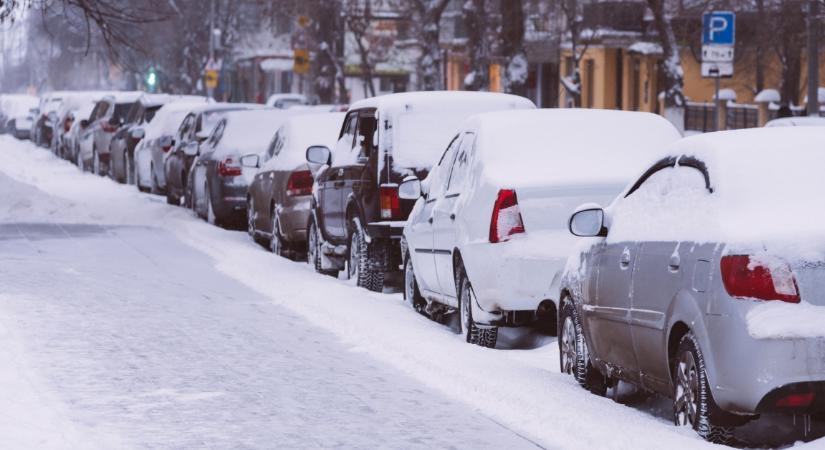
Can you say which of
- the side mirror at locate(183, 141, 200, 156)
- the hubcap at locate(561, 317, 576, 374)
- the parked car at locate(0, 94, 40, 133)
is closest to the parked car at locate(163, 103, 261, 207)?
the side mirror at locate(183, 141, 200, 156)

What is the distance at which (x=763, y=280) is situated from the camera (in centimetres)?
789

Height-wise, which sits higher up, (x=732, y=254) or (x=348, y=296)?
(x=732, y=254)

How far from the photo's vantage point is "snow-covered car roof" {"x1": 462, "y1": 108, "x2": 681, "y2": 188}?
40.4 feet

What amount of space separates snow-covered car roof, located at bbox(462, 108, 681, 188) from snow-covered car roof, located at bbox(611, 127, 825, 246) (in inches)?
126

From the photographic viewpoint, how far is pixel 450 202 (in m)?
13.5

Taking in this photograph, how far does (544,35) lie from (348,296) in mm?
57502

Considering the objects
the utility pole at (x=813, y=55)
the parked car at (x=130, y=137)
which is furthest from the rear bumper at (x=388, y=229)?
the parked car at (x=130, y=137)

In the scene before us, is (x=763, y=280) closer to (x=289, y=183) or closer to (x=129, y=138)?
(x=289, y=183)

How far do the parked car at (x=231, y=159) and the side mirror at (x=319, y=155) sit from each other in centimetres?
552

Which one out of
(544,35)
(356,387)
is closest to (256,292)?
(356,387)

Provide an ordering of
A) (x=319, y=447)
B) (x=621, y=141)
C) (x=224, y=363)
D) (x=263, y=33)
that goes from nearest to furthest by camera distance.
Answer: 1. (x=319, y=447)
2. (x=224, y=363)
3. (x=621, y=141)
4. (x=263, y=33)

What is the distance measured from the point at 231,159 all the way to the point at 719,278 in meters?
17.0

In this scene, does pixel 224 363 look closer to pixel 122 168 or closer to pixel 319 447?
pixel 319 447

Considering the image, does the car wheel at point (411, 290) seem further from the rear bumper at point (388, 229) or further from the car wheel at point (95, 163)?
the car wheel at point (95, 163)
